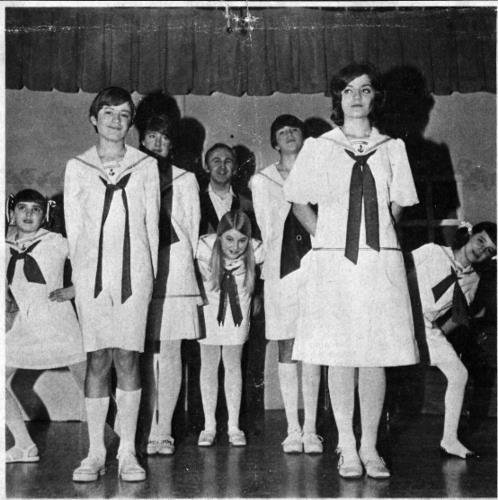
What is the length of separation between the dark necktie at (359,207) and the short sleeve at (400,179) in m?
0.11

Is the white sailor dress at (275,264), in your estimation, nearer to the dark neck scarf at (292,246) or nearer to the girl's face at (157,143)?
the dark neck scarf at (292,246)

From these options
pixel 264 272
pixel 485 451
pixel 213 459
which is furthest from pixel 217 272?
pixel 485 451

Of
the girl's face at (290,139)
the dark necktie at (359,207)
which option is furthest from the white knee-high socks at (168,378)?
the girl's face at (290,139)

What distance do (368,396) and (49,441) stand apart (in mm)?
1892

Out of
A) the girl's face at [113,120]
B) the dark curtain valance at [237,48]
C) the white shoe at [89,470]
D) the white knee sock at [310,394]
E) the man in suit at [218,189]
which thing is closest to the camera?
the white shoe at [89,470]

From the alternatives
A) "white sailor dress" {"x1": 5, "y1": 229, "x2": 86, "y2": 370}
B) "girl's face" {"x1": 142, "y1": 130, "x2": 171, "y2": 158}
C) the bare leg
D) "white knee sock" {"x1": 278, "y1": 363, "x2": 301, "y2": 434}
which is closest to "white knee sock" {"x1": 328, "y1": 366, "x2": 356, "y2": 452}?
"white knee sock" {"x1": 278, "y1": 363, "x2": 301, "y2": 434}

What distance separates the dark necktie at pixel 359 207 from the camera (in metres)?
3.36

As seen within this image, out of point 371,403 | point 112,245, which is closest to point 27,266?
point 112,245

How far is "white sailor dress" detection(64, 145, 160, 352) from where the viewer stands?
3.38 meters

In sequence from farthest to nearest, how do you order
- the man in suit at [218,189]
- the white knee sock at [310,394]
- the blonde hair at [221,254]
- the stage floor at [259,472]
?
the man in suit at [218,189] → the blonde hair at [221,254] → the white knee sock at [310,394] → the stage floor at [259,472]

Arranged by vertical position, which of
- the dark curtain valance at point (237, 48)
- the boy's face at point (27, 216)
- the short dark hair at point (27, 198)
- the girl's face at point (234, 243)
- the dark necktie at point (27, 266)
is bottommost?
the dark necktie at point (27, 266)

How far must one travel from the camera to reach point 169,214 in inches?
156

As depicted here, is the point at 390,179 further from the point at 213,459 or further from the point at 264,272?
the point at 213,459

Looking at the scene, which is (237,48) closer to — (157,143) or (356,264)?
(157,143)
